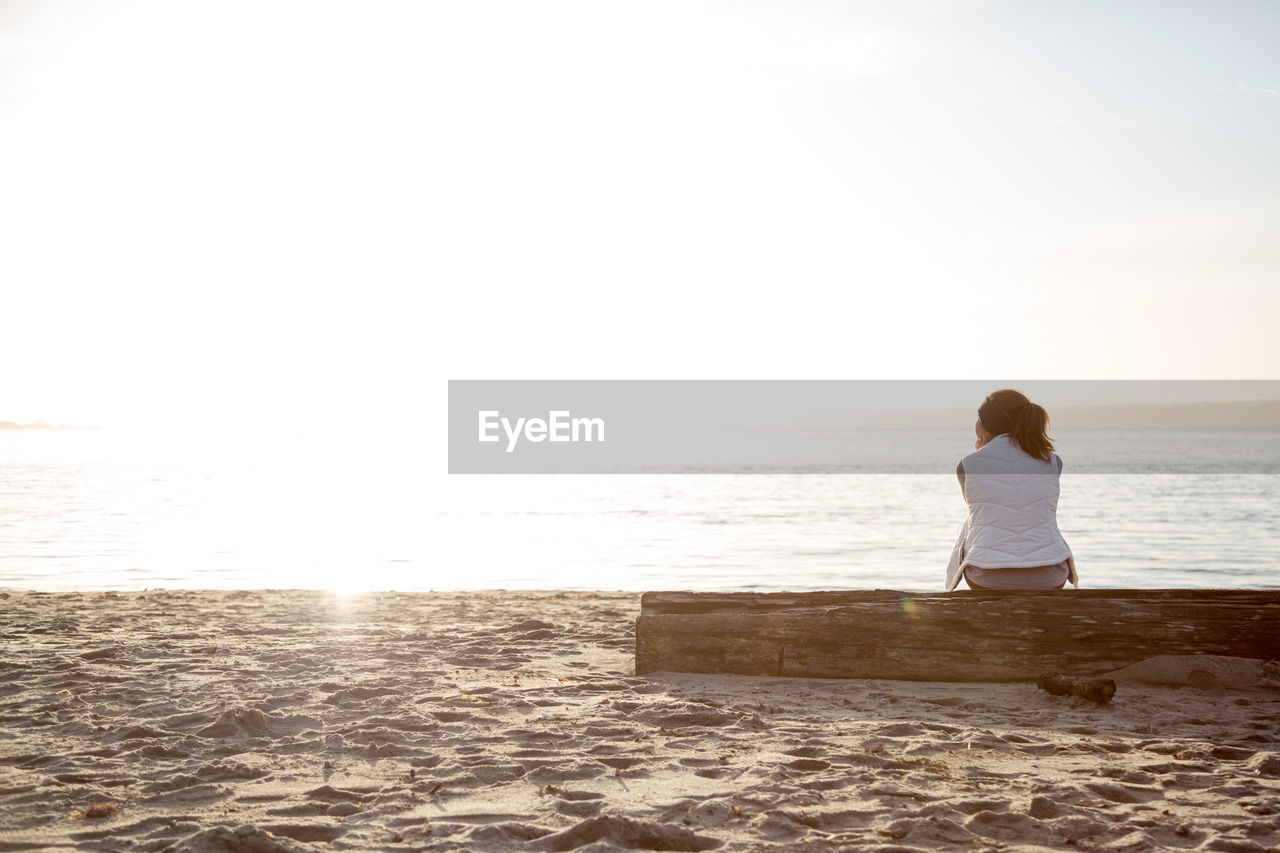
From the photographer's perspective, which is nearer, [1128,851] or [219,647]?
[1128,851]

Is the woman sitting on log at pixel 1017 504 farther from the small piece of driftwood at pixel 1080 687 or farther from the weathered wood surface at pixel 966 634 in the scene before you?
the small piece of driftwood at pixel 1080 687

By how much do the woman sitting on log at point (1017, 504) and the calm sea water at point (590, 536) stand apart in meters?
6.59

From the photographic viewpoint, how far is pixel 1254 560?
15.6m

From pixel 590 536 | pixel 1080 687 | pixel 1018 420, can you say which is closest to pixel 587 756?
pixel 1080 687

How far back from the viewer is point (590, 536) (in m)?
19.6

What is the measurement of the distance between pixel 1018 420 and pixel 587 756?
357 centimetres

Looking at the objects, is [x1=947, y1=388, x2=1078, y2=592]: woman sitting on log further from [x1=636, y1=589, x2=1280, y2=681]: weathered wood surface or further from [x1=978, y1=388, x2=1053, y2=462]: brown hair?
[x1=636, y1=589, x2=1280, y2=681]: weathered wood surface

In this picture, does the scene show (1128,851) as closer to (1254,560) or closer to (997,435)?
(997,435)

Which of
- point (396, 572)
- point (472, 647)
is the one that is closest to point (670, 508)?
point (396, 572)

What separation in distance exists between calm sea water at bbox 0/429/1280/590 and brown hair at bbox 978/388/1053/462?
21.9 feet

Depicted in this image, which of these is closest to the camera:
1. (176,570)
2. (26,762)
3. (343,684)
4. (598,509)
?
(26,762)

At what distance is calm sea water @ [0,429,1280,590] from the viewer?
13.6 m

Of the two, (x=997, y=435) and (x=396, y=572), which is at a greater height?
(x=997, y=435)

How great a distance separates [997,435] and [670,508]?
822 inches
